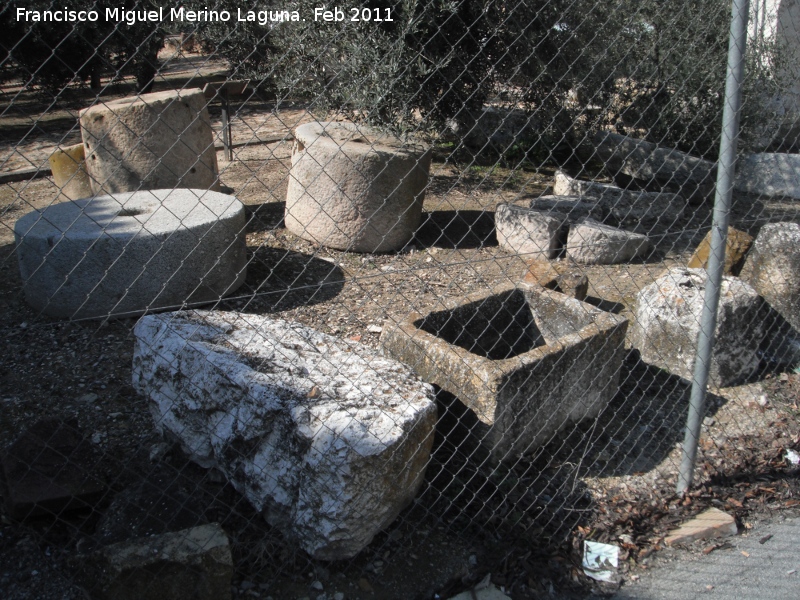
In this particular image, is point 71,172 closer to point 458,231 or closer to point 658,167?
point 458,231

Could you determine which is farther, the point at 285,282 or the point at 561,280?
the point at 285,282

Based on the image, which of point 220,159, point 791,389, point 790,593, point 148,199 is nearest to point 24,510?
point 790,593

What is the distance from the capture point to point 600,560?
7.82 feet

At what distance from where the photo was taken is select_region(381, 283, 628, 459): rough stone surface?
2.51 meters

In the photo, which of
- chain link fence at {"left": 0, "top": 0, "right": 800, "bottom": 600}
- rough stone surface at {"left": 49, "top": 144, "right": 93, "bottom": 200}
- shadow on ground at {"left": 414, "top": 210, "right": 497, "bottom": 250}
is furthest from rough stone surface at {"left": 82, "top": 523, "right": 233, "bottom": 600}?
rough stone surface at {"left": 49, "top": 144, "right": 93, "bottom": 200}

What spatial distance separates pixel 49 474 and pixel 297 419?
931mm

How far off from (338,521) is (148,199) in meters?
3.31

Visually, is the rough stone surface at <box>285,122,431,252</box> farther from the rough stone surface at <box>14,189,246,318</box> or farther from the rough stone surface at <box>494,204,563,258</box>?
the rough stone surface at <box>14,189,246,318</box>

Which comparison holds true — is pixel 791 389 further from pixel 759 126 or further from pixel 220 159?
pixel 220 159

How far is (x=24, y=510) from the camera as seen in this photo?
225cm

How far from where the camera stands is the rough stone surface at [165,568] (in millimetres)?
1924

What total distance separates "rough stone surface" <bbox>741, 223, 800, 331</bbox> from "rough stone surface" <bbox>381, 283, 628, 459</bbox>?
4.23 ft

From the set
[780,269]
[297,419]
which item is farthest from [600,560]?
[780,269]

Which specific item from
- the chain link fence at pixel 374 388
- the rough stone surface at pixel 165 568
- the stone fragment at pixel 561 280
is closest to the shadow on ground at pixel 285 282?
the chain link fence at pixel 374 388
